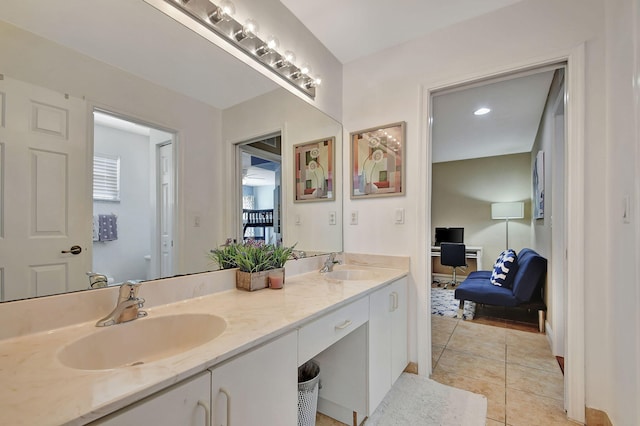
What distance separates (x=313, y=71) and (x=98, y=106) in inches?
57.1

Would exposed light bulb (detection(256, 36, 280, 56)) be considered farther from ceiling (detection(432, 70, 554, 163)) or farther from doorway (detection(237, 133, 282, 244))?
ceiling (detection(432, 70, 554, 163))

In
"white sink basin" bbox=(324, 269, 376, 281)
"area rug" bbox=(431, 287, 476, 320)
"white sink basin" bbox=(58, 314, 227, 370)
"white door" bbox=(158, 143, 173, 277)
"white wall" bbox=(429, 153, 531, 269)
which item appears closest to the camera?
"white sink basin" bbox=(58, 314, 227, 370)

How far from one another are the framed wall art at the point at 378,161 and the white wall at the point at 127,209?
1.51m

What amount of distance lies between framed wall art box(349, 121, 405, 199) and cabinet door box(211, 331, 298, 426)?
142 cm

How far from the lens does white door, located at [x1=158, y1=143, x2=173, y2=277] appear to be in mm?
1156

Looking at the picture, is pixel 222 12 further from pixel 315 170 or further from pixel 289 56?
pixel 315 170

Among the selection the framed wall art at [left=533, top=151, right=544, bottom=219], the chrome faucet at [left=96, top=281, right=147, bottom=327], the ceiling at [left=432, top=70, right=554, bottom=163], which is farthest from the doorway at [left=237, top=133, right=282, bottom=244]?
the framed wall art at [left=533, top=151, right=544, bottom=219]

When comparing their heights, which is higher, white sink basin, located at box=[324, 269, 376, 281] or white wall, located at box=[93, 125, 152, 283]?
white wall, located at box=[93, 125, 152, 283]

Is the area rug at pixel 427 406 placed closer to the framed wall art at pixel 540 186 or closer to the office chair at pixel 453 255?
the framed wall art at pixel 540 186

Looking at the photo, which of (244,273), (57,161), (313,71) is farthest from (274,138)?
(57,161)

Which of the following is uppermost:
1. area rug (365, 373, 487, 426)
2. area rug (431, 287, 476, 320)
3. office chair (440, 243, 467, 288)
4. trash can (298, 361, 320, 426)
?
office chair (440, 243, 467, 288)

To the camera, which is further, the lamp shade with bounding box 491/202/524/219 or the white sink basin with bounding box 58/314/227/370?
the lamp shade with bounding box 491/202/524/219

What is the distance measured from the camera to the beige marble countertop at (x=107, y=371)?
19.7 inches

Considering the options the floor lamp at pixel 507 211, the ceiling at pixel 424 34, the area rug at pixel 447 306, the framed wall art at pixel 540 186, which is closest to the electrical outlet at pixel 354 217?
the ceiling at pixel 424 34
